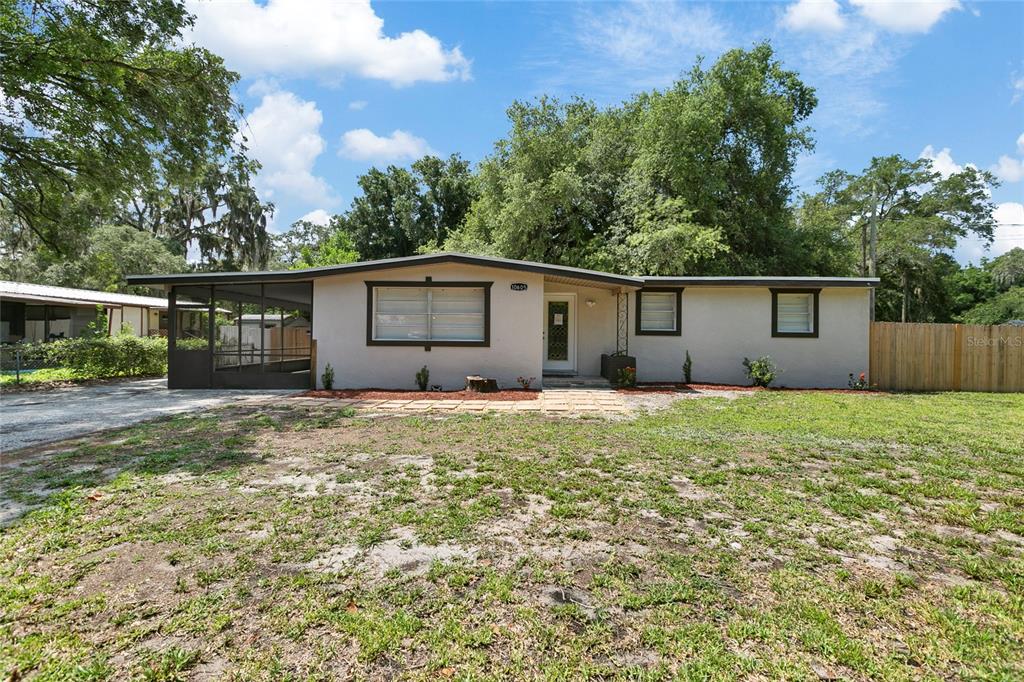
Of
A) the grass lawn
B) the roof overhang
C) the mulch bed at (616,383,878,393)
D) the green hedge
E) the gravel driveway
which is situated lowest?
the grass lawn

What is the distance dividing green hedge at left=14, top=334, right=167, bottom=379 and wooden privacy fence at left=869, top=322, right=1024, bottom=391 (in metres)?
19.3

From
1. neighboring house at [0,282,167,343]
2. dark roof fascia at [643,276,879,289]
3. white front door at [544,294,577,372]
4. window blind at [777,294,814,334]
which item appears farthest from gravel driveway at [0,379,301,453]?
window blind at [777,294,814,334]

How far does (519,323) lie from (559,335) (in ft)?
8.65

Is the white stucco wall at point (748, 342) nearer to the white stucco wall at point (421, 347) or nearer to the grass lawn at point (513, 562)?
the white stucco wall at point (421, 347)

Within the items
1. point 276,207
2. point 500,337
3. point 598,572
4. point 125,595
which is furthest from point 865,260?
point 276,207

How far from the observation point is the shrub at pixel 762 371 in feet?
36.6

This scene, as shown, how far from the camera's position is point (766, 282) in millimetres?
11195

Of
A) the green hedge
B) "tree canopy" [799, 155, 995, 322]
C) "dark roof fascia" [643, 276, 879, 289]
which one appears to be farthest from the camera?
"tree canopy" [799, 155, 995, 322]

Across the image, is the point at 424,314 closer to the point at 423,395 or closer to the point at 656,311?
the point at 423,395

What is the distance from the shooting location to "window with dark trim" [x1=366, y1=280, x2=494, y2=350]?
1046 cm

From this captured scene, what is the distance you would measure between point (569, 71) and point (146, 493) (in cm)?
1477

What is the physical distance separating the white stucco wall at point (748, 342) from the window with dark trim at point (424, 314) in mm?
4211

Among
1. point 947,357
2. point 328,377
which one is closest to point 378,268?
point 328,377

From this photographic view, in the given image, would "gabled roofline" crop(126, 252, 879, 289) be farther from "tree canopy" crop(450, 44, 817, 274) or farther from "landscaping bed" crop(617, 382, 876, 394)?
"tree canopy" crop(450, 44, 817, 274)
